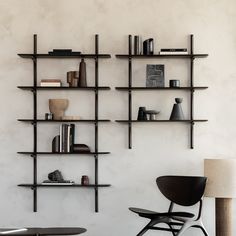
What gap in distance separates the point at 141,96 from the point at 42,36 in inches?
52.8

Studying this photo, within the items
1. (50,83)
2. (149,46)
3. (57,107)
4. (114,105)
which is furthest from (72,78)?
(149,46)

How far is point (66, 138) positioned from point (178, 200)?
1429mm

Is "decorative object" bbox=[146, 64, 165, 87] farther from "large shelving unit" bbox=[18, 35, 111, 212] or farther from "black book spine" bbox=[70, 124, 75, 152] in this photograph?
"black book spine" bbox=[70, 124, 75, 152]

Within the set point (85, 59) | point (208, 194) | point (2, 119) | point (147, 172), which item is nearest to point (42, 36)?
point (85, 59)

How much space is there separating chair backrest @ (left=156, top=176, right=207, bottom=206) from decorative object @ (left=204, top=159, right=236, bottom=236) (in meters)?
0.11

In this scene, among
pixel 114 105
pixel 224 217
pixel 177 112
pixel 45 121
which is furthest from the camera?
pixel 114 105

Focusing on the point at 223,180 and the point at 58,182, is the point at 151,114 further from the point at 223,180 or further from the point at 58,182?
the point at 58,182

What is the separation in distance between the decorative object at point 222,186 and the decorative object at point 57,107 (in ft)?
5.58

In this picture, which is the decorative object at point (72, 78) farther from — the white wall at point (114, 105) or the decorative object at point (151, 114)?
the decorative object at point (151, 114)

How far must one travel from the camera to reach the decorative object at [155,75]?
5902mm

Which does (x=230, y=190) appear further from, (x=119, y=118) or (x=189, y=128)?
(x=119, y=118)

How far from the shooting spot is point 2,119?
595 centimetres

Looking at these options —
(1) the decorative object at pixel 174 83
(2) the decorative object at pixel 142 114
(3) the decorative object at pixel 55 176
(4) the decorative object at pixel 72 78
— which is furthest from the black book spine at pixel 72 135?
(1) the decorative object at pixel 174 83

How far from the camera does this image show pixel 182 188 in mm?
5480
